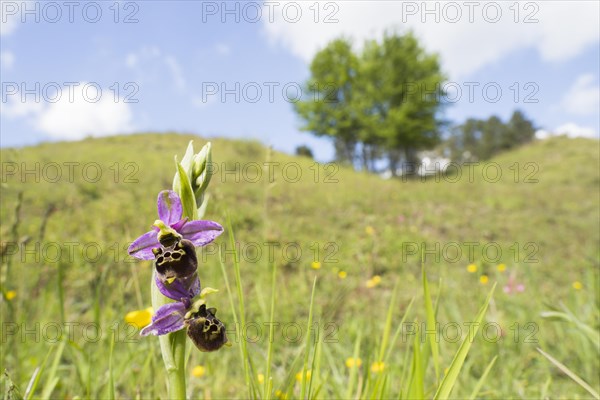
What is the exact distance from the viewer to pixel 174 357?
73 cm

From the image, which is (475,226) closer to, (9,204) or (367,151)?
(9,204)

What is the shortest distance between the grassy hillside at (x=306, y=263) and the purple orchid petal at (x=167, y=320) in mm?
274

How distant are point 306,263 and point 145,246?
14.0ft

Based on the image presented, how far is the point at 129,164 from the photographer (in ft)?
28.6

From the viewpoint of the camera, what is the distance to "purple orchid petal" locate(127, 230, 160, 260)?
83cm

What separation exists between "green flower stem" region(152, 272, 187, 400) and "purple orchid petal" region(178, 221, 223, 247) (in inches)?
4.5

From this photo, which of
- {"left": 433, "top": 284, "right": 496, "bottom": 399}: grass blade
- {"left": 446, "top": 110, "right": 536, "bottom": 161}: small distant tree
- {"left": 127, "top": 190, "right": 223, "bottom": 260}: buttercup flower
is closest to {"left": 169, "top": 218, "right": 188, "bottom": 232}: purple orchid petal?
{"left": 127, "top": 190, "right": 223, "bottom": 260}: buttercup flower

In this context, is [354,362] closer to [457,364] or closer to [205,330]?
[457,364]

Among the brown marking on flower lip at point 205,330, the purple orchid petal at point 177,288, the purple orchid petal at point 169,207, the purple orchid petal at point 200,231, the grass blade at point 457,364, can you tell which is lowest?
the grass blade at point 457,364

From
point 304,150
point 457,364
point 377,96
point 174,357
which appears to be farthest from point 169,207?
point 304,150

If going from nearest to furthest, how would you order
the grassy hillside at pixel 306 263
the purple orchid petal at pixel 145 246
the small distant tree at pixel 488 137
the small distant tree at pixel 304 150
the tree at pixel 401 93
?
the purple orchid petal at pixel 145 246
the grassy hillside at pixel 306 263
the tree at pixel 401 93
the small distant tree at pixel 304 150
the small distant tree at pixel 488 137

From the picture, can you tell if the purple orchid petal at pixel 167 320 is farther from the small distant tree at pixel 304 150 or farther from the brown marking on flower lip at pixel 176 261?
the small distant tree at pixel 304 150

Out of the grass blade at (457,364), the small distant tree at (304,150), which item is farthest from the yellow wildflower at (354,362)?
the small distant tree at (304,150)

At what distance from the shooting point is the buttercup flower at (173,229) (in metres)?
0.79
